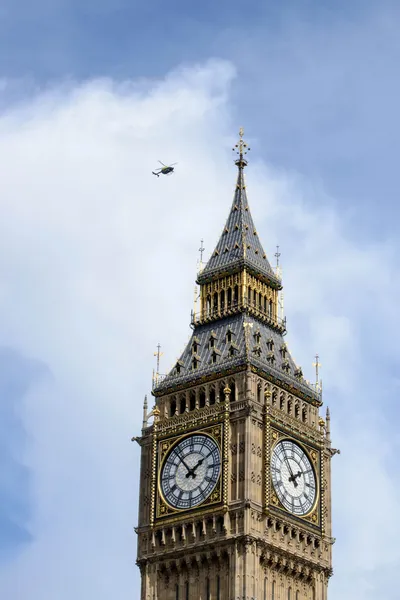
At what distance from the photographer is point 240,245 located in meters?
116

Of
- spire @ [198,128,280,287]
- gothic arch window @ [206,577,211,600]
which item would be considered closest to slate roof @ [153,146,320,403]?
spire @ [198,128,280,287]

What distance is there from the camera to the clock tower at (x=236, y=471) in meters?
103

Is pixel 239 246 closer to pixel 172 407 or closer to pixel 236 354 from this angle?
pixel 236 354

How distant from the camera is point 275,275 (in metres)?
116

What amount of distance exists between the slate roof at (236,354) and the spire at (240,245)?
3860 millimetres

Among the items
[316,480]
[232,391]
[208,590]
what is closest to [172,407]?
[232,391]

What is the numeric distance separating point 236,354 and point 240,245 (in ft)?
33.0

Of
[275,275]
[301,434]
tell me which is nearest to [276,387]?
[301,434]

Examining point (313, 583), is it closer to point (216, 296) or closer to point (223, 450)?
point (223, 450)

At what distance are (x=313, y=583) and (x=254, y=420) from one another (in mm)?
10912

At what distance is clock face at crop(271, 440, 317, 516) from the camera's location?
10531 centimetres

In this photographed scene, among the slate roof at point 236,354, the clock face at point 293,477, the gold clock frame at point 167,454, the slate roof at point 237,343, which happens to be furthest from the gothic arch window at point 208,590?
the slate roof at point 236,354

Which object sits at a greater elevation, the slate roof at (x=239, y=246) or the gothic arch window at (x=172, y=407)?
the slate roof at (x=239, y=246)

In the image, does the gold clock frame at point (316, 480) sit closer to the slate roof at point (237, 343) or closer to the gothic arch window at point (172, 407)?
the slate roof at point (237, 343)
